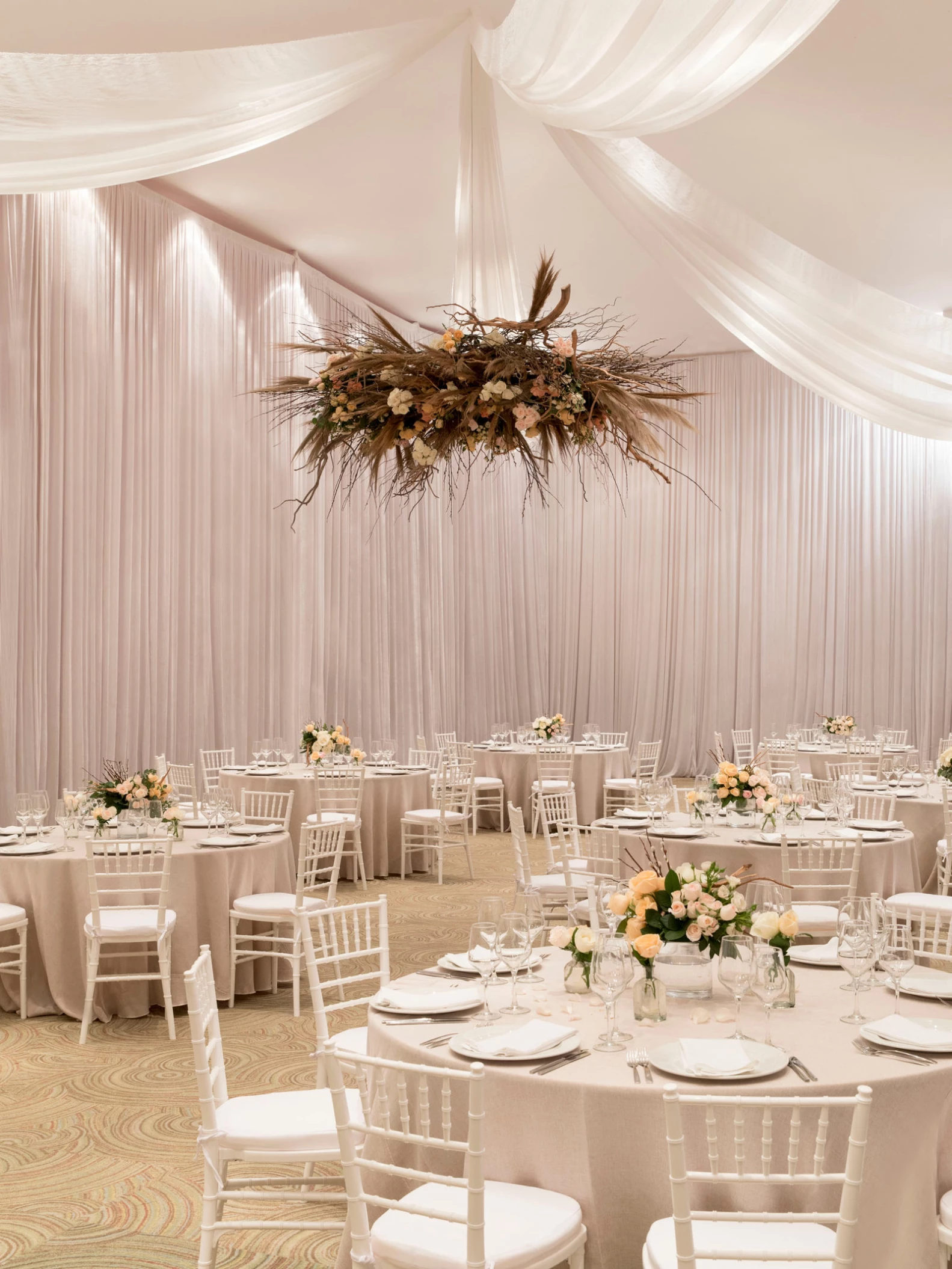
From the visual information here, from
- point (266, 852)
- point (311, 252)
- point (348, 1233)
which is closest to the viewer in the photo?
point (348, 1233)

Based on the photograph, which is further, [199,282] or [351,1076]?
[199,282]

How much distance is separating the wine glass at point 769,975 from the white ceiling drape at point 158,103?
3.41m

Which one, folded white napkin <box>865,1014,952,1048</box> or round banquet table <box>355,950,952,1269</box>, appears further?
folded white napkin <box>865,1014,952,1048</box>

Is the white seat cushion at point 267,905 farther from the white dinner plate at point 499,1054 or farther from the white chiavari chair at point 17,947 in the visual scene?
the white dinner plate at point 499,1054

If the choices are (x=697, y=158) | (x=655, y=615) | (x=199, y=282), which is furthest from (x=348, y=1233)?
(x=655, y=615)

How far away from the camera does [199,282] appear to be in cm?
1116

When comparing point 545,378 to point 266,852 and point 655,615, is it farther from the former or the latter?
point 655,615

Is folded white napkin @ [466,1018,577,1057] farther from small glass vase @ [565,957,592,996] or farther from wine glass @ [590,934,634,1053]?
small glass vase @ [565,957,592,996]

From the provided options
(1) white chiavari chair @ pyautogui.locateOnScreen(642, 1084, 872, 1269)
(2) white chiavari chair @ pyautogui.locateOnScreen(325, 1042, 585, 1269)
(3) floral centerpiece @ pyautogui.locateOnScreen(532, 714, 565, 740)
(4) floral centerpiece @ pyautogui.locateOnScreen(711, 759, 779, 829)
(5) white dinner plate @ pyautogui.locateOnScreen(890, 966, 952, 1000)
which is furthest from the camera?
(3) floral centerpiece @ pyautogui.locateOnScreen(532, 714, 565, 740)

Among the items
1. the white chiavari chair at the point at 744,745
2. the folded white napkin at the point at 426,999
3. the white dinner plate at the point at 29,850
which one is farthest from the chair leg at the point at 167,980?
the white chiavari chair at the point at 744,745

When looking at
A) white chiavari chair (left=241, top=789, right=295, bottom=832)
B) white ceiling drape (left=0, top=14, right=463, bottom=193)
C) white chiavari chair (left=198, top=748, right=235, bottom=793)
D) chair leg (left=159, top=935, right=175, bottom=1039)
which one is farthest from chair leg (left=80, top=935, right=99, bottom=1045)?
white chiavari chair (left=198, top=748, right=235, bottom=793)

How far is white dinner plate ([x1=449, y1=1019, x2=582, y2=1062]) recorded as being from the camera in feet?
9.21

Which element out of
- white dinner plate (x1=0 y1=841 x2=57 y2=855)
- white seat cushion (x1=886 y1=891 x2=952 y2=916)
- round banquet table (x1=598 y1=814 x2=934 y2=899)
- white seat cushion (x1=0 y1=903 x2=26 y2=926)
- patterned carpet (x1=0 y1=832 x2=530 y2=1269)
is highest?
white dinner plate (x1=0 y1=841 x2=57 y2=855)

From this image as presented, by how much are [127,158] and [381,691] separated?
31.4 ft
